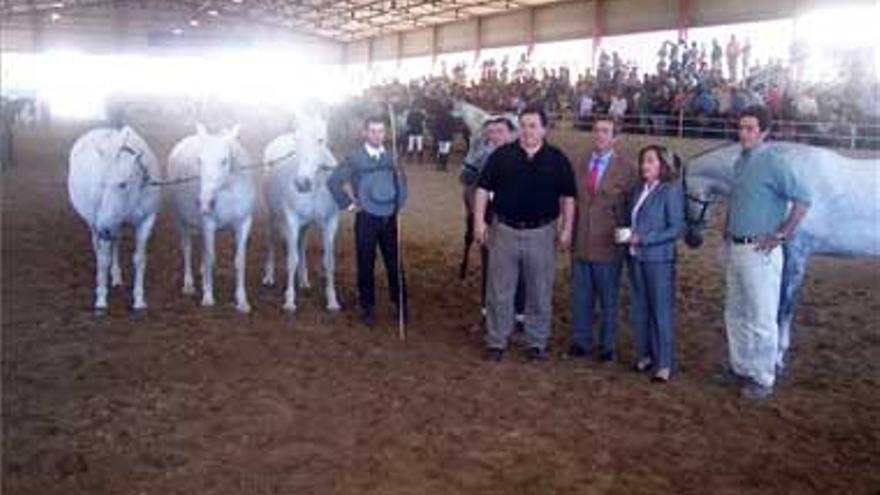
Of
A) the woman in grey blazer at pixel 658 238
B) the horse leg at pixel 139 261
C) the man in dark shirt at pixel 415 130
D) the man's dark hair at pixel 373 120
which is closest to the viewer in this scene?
the woman in grey blazer at pixel 658 238

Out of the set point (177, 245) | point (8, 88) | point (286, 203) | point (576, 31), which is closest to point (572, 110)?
point (576, 31)

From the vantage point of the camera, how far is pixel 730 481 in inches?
212

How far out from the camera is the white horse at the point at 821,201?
7668mm

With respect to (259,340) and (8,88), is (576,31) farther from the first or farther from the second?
Answer: (259,340)

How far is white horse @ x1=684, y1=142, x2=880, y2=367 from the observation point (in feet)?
25.2

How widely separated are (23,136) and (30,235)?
899 inches

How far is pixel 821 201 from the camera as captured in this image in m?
7.87

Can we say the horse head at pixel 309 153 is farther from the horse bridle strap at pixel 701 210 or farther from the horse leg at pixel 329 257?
the horse bridle strap at pixel 701 210

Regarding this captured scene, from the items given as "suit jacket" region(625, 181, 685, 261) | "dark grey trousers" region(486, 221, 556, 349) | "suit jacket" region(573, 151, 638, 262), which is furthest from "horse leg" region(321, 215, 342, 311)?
"suit jacket" region(625, 181, 685, 261)

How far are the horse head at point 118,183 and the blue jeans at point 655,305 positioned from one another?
458 centimetres

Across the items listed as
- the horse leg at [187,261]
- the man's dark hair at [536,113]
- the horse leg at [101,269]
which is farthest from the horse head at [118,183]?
the man's dark hair at [536,113]

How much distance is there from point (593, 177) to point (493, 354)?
1.63 meters

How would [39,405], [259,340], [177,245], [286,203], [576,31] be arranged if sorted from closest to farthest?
[39,405] → [259,340] → [286,203] → [177,245] → [576,31]

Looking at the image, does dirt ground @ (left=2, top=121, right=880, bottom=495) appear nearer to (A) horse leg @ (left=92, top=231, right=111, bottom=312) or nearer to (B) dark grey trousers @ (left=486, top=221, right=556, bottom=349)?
(A) horse leg @ (left=92, top=231, right=111, bottom=312)
